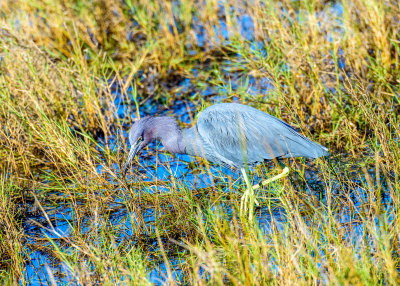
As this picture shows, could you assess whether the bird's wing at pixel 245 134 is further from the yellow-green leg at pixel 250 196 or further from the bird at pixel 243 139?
the yellow-green leg at pixel 250 196

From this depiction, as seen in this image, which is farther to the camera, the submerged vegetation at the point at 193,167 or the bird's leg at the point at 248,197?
the bird's leg at the point at 248,197

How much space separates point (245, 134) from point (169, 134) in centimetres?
60

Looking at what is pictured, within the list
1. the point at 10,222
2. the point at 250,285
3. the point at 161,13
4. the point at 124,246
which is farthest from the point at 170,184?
the point at 161,13

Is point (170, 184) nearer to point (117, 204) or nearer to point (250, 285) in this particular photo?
point (117, 204)

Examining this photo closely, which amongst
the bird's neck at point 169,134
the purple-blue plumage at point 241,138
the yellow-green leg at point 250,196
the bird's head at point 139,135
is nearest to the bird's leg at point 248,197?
the yellow-green leg at point 250,196

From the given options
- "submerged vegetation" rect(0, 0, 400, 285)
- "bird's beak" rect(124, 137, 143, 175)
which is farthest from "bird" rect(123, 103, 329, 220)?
"submerged vegetation" rect(0, 0, 400, 285)

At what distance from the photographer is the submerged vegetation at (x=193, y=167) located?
2809mm

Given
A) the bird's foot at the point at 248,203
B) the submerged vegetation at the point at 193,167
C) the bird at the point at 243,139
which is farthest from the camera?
the bird at the point at 243,139

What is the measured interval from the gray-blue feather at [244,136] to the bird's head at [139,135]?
0.36 metres

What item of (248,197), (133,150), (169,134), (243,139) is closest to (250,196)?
(248,197)

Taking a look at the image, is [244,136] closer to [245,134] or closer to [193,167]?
[245,134]

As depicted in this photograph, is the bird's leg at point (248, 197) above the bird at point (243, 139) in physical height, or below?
below

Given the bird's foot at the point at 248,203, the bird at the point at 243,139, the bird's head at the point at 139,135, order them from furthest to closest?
the bird's head at the point at 139,135
the bird at the point at 243,139
the bird's foot at the point at 248,203

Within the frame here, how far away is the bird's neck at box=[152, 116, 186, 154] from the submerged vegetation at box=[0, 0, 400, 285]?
23 cm
